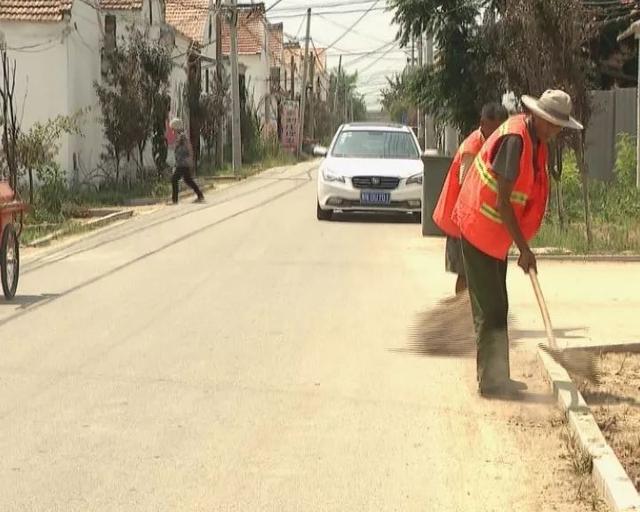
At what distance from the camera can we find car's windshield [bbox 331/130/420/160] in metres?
21.2

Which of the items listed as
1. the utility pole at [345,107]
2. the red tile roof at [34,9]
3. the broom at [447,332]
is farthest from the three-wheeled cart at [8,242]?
the utility pole at [345,107]

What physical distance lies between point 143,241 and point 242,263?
10.9 ft

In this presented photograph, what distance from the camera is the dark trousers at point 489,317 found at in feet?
24.2

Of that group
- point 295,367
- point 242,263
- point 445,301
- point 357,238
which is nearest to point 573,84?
point 357,238

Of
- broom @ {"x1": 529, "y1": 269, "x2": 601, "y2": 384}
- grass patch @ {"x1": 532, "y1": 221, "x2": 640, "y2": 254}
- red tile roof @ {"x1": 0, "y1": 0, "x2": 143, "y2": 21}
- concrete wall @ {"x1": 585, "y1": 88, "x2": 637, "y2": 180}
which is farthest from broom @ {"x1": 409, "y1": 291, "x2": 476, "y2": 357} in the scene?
red tile roof @ {"x1": 0, "y1": 0, "x2": 143, "y2": 21}

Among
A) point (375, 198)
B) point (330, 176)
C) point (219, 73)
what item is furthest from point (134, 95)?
point (219, 73)

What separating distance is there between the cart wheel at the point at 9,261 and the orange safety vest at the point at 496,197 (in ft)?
17.2

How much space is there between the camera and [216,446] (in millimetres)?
6250

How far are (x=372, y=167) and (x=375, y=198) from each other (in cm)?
66

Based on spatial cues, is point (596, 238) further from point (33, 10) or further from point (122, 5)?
point (122, 5)

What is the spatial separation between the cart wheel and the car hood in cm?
915

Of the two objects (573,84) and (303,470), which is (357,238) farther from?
(303,470)

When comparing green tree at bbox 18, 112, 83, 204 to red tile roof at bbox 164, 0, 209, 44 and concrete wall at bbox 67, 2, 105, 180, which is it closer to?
concrete wall at bbox 67, 2, 105, 180

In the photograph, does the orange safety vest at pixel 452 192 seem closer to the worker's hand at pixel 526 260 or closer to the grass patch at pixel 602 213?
the worker's hand at pixel 526 260
